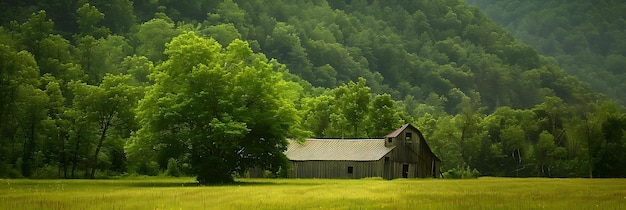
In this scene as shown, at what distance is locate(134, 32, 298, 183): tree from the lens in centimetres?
5959

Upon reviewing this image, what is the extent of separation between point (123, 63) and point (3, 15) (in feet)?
116

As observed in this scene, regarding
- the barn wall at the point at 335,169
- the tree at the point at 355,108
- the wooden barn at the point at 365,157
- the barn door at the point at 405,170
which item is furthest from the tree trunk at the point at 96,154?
the tree at the point at 355,108

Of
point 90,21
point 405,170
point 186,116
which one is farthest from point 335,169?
point 90,21

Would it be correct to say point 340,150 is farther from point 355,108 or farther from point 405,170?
point 355,108

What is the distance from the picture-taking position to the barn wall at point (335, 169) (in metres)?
87.1

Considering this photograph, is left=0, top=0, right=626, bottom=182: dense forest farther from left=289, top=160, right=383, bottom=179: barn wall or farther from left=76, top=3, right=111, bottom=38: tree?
left=289, top=160, right=383, bottom=179: barn wall

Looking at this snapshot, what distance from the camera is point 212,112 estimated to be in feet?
199

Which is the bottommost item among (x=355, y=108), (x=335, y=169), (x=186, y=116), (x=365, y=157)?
(x=335, y=169)

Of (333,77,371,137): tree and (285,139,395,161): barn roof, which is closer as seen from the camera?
(285,139,395,161): barn roof

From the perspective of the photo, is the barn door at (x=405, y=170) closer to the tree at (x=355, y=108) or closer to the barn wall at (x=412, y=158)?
the barn wall at (x=412, y=158)

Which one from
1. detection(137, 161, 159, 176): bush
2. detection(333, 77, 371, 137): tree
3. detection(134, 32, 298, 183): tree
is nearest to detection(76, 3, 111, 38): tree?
detection(333, 77, 371, 137): tree

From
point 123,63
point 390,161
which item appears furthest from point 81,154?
point 123,63

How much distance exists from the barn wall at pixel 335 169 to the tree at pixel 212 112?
24.6 metres

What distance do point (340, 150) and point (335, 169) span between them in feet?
8.91
